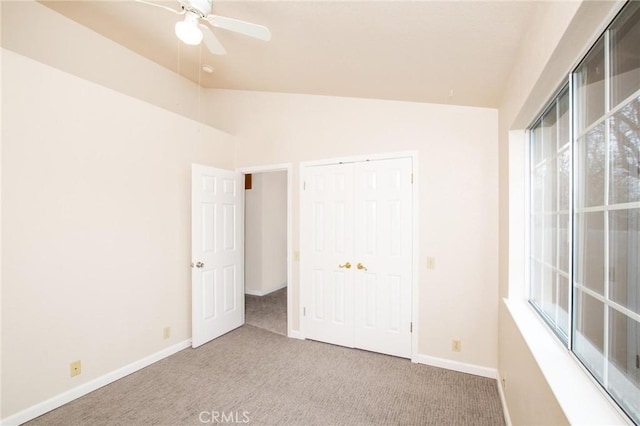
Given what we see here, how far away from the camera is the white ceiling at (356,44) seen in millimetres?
1575

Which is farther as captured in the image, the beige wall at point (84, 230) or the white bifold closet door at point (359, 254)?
the white bifold closet door at point (359, 254)

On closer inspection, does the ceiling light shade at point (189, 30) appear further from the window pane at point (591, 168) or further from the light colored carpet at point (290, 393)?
the light colored carpet at point (290, 393)

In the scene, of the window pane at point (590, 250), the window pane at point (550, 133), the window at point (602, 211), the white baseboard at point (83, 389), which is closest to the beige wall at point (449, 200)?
the window pane at point (550, 133)

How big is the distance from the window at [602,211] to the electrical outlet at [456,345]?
4.34 feet

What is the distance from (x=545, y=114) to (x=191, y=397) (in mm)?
3175

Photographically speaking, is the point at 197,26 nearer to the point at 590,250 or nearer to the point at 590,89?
the point at 590,89

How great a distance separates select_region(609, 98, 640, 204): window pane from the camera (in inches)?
34.0

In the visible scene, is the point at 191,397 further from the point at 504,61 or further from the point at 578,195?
the point at 504,61

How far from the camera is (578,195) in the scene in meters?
1.26

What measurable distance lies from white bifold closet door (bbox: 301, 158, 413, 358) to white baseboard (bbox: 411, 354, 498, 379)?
0.51ft

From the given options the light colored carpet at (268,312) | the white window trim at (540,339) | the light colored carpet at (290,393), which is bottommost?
the light colored carpet at (268,312)

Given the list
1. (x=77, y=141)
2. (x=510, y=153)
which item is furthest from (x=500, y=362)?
(x=77, y=141)

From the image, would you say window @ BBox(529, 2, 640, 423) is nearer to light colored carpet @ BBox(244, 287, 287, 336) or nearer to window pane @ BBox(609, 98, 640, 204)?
window pane @ BBox(609, 98, 640, 204)

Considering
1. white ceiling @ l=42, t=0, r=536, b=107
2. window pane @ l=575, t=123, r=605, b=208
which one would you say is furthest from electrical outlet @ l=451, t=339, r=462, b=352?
white ceiling @ l=42, t=0, r=536, b=107
